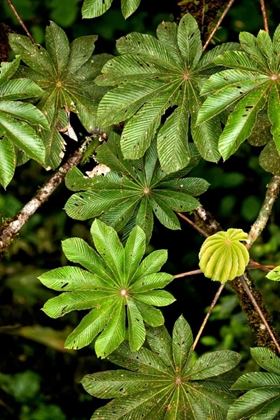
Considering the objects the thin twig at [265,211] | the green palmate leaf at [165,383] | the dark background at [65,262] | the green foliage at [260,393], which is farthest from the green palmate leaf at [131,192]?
the dark background at [65,262]

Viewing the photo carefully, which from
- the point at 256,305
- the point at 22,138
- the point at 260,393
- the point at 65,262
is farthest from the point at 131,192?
the point at 65,262

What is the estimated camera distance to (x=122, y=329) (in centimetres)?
156

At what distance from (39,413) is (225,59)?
190 centimetres

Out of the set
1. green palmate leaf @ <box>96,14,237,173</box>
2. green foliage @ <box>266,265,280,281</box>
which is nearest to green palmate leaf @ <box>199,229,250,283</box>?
green foliage @ <box>266,265,280,281</box>

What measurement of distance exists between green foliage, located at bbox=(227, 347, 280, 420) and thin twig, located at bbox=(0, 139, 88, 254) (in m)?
0.72

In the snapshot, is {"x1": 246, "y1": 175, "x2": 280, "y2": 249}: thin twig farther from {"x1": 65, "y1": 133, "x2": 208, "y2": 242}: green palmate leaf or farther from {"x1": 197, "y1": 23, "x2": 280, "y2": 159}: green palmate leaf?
{"x1": 197, "y1": 23, "x2": 280, "y2": 159}: green palmate leaf

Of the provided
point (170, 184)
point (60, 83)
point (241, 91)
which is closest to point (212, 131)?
point (241, 91)

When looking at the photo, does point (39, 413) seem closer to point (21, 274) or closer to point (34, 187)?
point (21, 274)

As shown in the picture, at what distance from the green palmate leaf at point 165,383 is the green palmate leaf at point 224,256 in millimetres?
193

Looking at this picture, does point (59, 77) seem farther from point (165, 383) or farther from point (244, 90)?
point (165, 383)

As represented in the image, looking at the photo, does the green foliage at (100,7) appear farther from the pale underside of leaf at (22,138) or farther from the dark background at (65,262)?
the dark background at (65,262)

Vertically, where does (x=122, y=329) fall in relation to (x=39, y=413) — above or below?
above

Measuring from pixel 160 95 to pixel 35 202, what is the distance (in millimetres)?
469

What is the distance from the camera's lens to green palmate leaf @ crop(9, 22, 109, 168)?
170 cm
